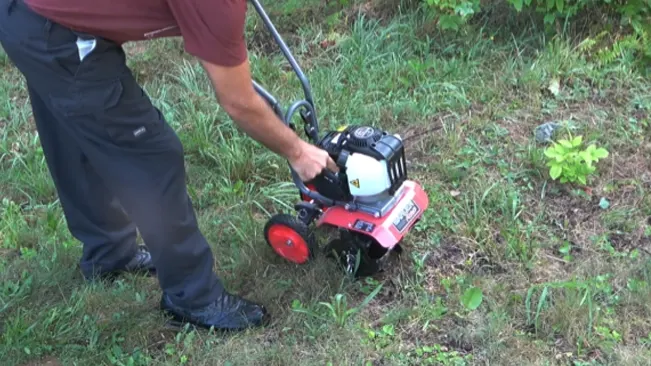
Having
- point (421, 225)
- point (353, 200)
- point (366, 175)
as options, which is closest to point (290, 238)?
point (353, 200)

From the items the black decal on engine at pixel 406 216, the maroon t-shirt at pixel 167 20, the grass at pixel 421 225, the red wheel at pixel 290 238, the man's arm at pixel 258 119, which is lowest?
the grass at pixel 421 225

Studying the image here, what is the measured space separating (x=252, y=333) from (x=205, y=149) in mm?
1401

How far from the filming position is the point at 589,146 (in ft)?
12.3

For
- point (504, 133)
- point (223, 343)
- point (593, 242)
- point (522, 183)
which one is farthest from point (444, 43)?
point (223, 343)

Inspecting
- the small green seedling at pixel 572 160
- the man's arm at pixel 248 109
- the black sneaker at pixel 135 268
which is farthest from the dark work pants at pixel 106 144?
the small green seedling at pixel 572 160

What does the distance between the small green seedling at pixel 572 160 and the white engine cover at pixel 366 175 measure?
1.10 m

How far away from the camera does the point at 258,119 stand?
2.64 meters

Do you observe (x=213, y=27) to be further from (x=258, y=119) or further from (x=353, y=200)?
(x=353, y=200)

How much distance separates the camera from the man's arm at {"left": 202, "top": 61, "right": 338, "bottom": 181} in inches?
96.7

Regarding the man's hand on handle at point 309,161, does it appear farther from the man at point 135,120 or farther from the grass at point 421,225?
the grass at point 421,225

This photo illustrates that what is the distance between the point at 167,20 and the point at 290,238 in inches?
46.0

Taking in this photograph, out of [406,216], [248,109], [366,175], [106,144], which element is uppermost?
[248,109]

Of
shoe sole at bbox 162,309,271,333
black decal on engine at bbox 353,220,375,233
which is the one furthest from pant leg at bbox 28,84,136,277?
black decal on engine at bbox 353,220,375,233

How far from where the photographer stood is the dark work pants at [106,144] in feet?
8.62
